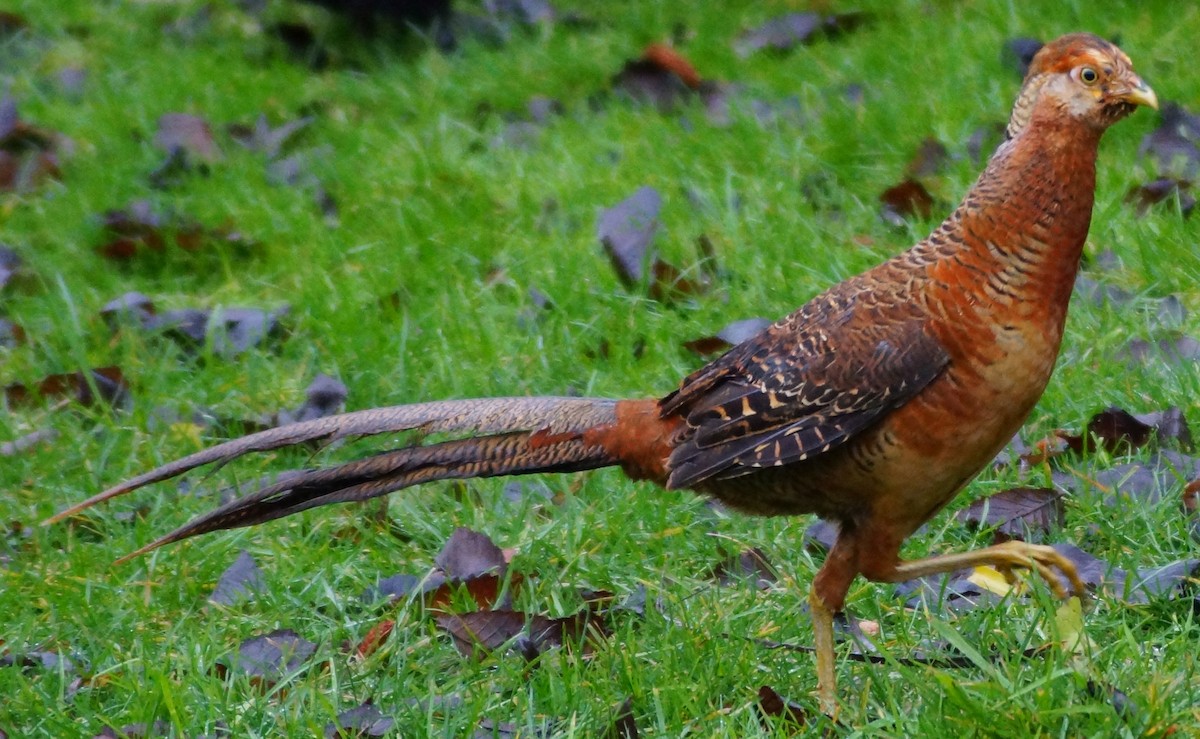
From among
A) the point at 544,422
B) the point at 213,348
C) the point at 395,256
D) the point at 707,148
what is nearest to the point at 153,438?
the point at 213,348

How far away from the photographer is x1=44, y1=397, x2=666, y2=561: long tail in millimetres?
3611

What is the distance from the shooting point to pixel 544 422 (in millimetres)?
3719

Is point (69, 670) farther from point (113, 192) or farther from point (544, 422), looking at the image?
point (113, 192)

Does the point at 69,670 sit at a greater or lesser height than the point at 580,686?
lesser

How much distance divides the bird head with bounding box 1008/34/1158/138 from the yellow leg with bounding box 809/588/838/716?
1.16 m

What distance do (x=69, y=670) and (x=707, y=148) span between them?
131 inches

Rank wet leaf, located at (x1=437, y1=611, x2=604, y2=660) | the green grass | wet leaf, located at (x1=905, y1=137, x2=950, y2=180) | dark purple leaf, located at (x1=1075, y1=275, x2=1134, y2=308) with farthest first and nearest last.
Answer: wet leaf, located at (x1=905, y1=137, x2=950, y2=180)
dark purple leaf, located at (x1=1075, y1=275, x2=1134, y2=308)
wet leaf, located at (x1=437, y1=611, x2=604, y2=660)
the green grass

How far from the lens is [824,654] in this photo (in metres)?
3.40

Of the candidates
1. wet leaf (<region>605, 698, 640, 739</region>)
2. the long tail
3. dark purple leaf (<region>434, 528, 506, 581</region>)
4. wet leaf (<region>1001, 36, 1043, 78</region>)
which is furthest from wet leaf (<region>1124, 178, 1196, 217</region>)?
wet leaf (<region>605, 698, 640, 739</region>)

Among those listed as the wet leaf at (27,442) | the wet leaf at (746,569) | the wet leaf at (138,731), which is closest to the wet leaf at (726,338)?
the wet leaf at (746,569)

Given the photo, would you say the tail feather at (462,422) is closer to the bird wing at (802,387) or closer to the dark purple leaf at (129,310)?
the bird wing at (802,387)

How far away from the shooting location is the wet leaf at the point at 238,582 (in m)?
4.11

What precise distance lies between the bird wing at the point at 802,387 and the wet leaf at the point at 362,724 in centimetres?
81

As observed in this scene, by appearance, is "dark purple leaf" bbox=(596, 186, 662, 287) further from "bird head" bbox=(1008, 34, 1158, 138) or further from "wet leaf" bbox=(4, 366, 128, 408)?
"bird head" bbox=(1008, 34, 1158, 138)
